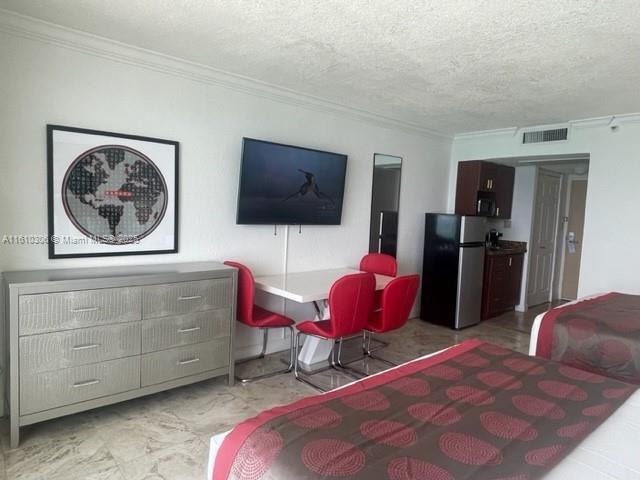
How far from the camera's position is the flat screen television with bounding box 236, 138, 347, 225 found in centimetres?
349

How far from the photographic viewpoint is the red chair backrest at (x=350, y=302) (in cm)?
302

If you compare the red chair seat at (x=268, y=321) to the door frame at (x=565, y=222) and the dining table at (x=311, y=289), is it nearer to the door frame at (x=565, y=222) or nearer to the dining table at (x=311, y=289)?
the dining table at (x=311, y=289)

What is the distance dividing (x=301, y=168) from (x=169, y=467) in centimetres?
258

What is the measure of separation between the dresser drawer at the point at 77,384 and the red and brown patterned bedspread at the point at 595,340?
110 inches

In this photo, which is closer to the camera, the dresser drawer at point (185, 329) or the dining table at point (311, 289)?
the dresser drawer at point (185, 329)

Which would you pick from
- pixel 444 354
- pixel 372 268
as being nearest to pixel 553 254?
pixel 372 268

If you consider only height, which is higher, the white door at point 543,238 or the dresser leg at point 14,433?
the white door at point 543,238

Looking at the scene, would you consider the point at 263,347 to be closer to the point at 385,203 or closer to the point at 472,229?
the point at 385,203

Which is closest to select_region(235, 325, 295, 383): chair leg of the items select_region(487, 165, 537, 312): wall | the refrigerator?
the refrigerator

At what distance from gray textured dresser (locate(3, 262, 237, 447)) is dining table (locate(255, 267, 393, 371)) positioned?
1.35 ft

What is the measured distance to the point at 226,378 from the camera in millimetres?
3326

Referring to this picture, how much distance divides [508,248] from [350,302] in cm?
396

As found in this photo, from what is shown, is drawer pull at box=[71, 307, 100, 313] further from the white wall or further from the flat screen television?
the flat screen television

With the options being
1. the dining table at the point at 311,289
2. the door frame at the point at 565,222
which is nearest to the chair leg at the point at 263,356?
the dining table at the point at 311,289
